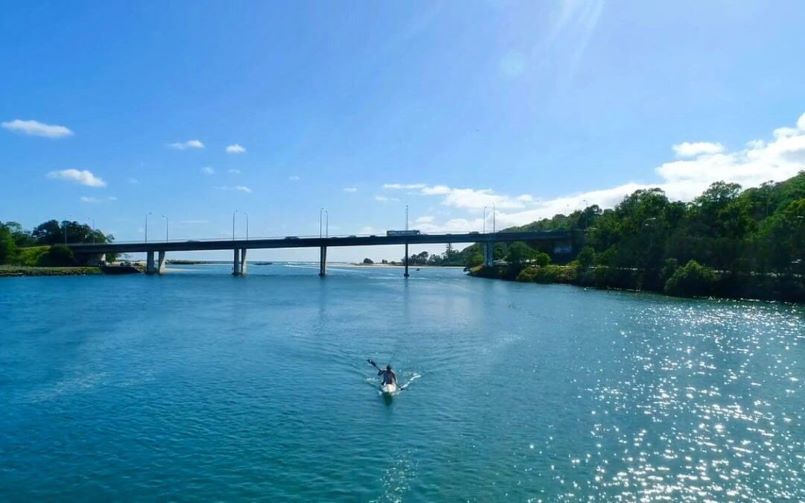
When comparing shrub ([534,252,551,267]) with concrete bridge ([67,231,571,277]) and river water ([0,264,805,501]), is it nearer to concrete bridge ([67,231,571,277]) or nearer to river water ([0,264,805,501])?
concrete bridge ([67,231,571,277])

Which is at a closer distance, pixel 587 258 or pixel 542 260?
Answer: pixel 587 258

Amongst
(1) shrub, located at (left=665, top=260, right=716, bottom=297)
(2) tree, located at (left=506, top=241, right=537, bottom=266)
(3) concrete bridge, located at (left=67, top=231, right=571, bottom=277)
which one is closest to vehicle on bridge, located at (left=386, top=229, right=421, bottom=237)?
(3) concrete bridge, located at (left=67, top=231, right=571, bottom=277)

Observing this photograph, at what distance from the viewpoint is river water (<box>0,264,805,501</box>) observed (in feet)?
59.4

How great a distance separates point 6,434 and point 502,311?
56.8 m

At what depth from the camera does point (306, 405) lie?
2681cm

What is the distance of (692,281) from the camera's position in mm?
89000

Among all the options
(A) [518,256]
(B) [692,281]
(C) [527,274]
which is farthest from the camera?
(A) [518,256]

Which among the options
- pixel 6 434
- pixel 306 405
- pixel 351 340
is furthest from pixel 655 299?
pixel 6 434

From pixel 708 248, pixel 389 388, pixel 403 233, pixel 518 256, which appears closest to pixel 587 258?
pixel 708 248

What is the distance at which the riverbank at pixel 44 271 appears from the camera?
444 feet

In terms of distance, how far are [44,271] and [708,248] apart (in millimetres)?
166253

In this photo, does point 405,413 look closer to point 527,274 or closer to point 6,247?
point 527,274

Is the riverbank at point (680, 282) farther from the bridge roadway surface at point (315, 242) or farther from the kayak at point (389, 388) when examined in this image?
the kayak at point (389, 388)

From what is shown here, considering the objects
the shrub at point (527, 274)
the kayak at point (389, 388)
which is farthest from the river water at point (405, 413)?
the shrub at point (527, 274)
